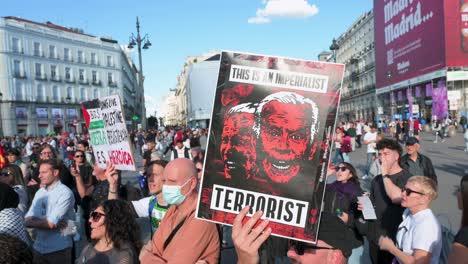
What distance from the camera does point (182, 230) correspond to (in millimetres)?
2232

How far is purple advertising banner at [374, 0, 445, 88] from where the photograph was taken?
118 feet

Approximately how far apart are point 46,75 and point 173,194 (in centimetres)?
6246

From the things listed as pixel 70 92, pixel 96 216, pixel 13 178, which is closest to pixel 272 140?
pixel 96 216

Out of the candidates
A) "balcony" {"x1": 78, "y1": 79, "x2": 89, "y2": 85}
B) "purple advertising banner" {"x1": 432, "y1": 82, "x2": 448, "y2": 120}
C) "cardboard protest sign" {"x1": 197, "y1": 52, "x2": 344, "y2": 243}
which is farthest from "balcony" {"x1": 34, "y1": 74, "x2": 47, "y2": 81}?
"cardboard protest sign" {"x1": 197, "y1": 52, "x2": 344, "y2": 243}

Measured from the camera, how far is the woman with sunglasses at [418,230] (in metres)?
2.78

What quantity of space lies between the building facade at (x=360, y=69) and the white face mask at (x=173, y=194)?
2146 inches

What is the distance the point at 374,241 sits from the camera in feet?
11.4

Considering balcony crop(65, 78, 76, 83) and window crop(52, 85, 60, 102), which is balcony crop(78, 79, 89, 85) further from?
window crop(52, 85, 60, 102)

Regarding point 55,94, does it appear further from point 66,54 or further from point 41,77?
point 66,54

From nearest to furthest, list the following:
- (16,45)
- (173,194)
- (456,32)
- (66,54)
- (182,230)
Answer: (182,230)
(173,194)
(456,32)
(16,45)
(66,54)

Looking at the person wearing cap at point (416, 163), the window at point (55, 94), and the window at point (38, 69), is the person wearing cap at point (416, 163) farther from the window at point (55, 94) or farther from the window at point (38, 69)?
the window at point (55, 94)

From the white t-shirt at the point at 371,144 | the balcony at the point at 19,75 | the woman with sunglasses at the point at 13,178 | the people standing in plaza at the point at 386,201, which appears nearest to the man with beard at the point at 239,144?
the people standing in plaza at the point at 386,201

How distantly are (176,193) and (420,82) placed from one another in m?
42.7

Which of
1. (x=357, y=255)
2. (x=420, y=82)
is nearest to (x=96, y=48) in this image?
(x=420, y=82)
